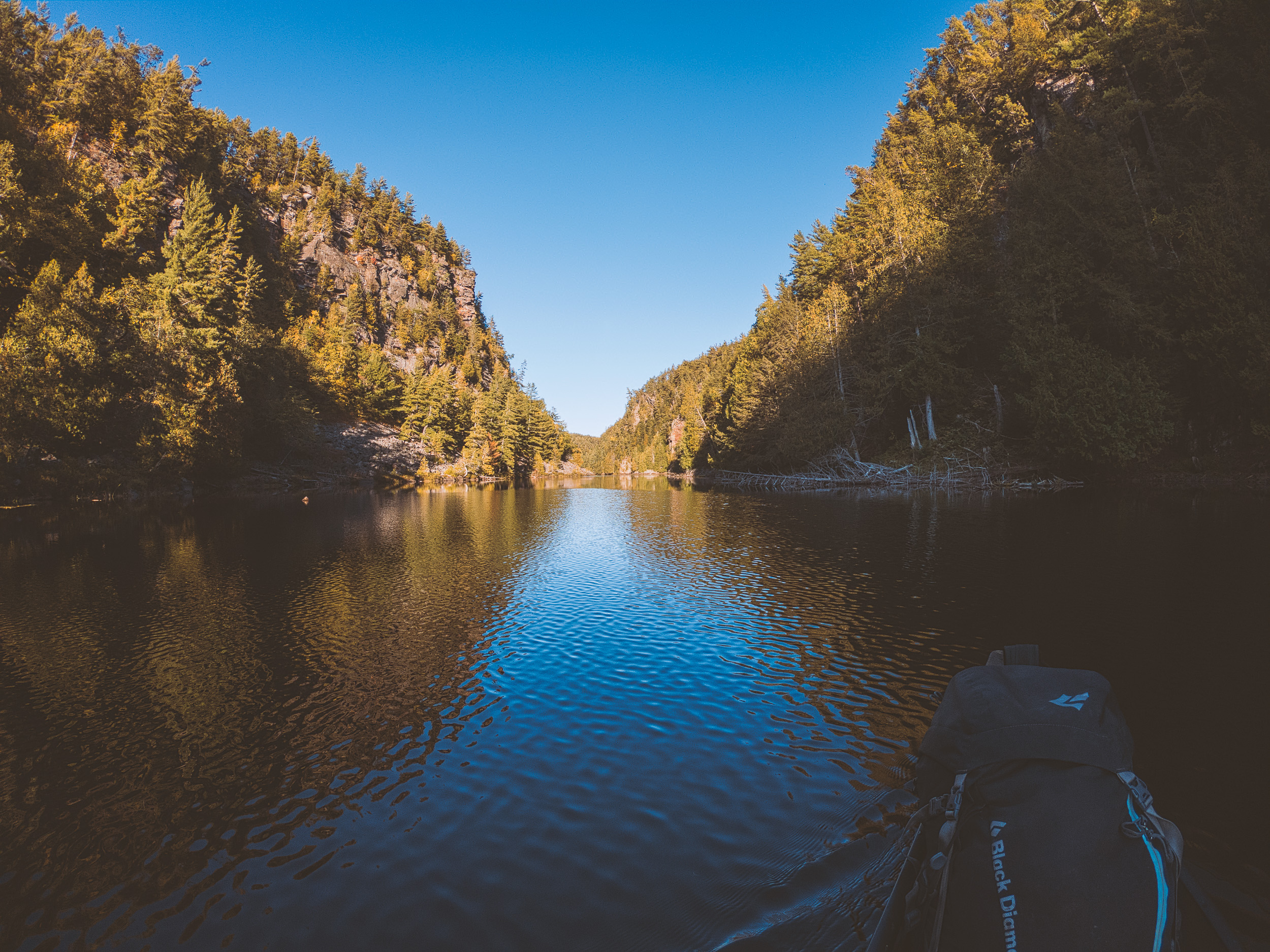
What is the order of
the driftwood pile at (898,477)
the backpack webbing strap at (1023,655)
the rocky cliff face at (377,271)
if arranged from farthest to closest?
the rocky cliff face at (377,271)
the driftwood pile at (898,477)
the backpack webbing strap at (1023,655)

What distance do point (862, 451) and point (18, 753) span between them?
70.5 m

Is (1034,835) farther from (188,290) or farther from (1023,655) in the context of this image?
(188,290)

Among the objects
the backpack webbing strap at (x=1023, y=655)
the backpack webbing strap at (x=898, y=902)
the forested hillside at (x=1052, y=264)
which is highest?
the forested hillside at (x=1052, y=264)

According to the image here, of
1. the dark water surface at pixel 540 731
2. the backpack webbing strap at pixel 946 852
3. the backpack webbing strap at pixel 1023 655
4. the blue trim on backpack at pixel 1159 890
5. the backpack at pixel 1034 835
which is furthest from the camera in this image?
the dark water surface at pixel 540 731

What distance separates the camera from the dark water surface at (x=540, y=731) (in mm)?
5520

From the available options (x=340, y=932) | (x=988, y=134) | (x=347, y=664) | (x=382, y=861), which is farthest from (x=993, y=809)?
(x=988, y=134)

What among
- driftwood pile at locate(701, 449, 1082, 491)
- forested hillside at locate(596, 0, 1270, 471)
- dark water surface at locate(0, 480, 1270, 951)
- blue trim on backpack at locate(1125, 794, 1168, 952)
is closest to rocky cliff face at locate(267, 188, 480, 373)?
forested hillside at locate(596, 0, 1270, 471)

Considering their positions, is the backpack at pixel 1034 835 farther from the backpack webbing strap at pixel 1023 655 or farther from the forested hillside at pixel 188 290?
the forested hillside at pixel 188 290

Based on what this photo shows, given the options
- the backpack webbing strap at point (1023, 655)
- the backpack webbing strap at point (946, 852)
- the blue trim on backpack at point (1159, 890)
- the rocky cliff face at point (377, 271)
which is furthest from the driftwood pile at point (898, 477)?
the rocky cliff face at point (377, 271)

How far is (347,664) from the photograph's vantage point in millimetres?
12125

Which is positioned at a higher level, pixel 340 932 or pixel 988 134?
pixel 988 134

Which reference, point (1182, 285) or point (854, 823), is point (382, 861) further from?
point (1182, 285)

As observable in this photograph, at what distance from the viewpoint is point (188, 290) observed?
49.8 meters

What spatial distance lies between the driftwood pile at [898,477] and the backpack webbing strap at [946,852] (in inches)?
1982
